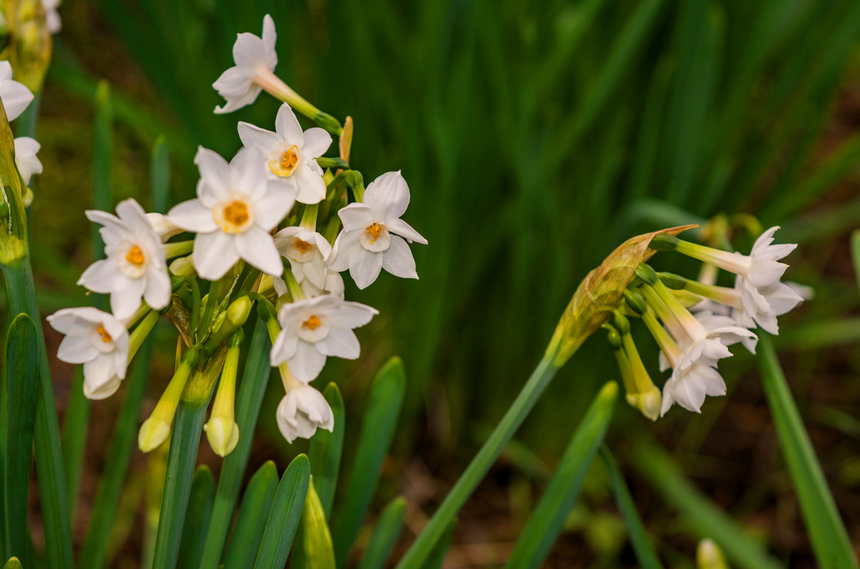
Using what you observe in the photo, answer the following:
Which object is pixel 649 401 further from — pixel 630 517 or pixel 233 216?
pixel 233 216

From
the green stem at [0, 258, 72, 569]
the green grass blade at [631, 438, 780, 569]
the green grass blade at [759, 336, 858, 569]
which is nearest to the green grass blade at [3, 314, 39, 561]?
the green stem at [0, 258, 72, 569]

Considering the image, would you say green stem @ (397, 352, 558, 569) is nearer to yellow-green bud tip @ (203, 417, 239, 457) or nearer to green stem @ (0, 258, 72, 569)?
yellow-green bud tip @ (203, 417, 239, 457)

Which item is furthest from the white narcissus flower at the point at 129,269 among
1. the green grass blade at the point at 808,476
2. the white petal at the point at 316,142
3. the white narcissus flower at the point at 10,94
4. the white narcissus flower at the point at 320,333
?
the green grass blade at the point at 808,476

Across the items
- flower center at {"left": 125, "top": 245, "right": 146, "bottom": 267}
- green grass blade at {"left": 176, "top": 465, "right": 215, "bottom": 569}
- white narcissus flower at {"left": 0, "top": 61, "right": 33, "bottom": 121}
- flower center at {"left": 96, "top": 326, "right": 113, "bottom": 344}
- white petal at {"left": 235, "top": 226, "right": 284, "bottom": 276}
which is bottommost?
green grass blade at {"left": 176, "top": 465, "right": 215, "bottom": 569}

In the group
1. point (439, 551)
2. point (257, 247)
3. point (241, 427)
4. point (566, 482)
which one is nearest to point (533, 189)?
point (566, 482)

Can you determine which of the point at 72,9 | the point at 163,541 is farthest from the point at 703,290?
the point at 72,9

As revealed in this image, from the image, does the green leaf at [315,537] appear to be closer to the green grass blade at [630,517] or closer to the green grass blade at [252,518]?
the green grass blade at [252,518]

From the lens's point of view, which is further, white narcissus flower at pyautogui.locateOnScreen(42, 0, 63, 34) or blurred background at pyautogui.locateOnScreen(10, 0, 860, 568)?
blurred background at pyautogui.locateOnScreen(10, 0, 860, 568)

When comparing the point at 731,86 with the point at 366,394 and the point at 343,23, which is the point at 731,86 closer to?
the point at 343,23
